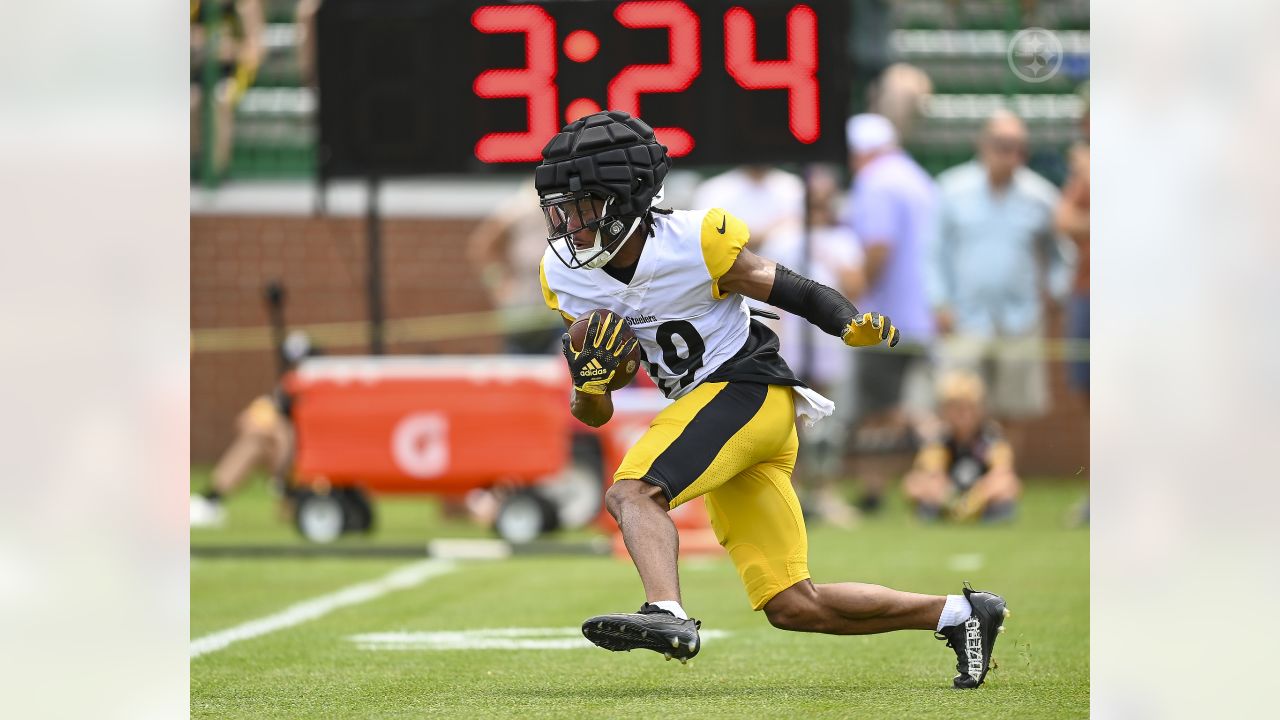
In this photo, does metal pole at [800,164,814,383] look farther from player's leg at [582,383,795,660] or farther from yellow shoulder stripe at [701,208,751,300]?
player's leg at [582,383,795,660]

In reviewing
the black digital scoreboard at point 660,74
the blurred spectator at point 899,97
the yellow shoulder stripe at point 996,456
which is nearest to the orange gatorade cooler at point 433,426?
the black digital scoreboard at point 660,74

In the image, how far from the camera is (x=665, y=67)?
9938mm

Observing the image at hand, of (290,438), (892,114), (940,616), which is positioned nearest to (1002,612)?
(940,616)

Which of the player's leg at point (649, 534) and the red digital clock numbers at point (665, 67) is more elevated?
the red digital clock numbers at point (665, 67)

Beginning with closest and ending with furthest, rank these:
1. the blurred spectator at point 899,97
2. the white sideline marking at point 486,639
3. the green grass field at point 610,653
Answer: the green grass field at point 610,653 → the white sideline marking at point 486,639 → the blurred spectator at point 899,97

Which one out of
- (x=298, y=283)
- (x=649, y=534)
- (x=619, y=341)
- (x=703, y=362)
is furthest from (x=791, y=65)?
(x=298, y=283)

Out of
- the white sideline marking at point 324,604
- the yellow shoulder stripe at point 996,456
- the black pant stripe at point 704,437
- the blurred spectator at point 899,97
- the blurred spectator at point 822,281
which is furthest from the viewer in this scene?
the blurred spectator at point 899,97

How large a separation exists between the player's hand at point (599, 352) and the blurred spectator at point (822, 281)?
7.01 m

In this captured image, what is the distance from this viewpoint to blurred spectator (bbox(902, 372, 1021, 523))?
11.6 meters

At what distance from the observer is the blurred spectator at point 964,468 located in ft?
38.2

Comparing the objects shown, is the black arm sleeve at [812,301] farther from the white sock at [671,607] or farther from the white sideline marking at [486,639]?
the white sideline marking at [486,639]

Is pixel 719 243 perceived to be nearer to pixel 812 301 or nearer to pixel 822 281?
pixel 812 301

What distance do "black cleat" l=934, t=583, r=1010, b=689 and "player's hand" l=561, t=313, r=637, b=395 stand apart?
47.1 inches
